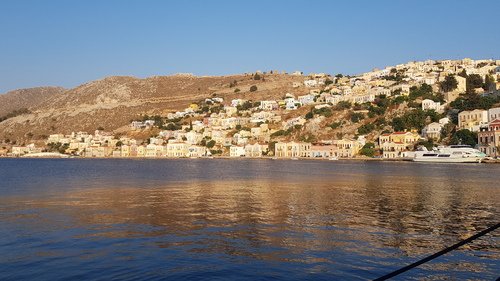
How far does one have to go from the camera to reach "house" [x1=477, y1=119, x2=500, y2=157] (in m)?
68.8

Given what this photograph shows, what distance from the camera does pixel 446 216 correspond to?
16188 mm

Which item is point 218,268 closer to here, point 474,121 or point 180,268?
point 180,268

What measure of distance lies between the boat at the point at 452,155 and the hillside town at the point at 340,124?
3729mm

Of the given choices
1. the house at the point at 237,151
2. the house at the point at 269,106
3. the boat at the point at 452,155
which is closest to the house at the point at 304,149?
the house at the point at 237,151

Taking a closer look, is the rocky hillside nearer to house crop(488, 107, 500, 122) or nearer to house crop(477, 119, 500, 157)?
house crop(488, 107, 500, 122)

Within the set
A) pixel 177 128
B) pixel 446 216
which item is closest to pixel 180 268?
pixel 446 216

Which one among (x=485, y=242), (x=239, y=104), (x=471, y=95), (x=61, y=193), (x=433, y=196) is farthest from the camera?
(x=239, y=104)

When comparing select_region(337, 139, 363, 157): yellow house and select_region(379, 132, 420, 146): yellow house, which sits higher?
select_region(379, 132, 420, 146): yellow house

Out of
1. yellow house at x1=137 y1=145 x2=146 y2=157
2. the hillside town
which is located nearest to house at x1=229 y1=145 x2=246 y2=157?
the hillside town

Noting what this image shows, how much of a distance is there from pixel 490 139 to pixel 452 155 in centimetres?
651

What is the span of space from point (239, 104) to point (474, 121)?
85335 millimetres

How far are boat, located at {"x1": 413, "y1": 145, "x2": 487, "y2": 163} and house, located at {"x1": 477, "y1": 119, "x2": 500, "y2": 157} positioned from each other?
1732 mm

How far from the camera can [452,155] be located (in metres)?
70.6

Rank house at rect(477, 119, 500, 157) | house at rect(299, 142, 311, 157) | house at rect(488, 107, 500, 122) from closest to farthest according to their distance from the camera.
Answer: house at rect(477, 119, 500, 157) → house at rect(488, 107, 500, 122) → house at rect(299, 142, 311, 157)
